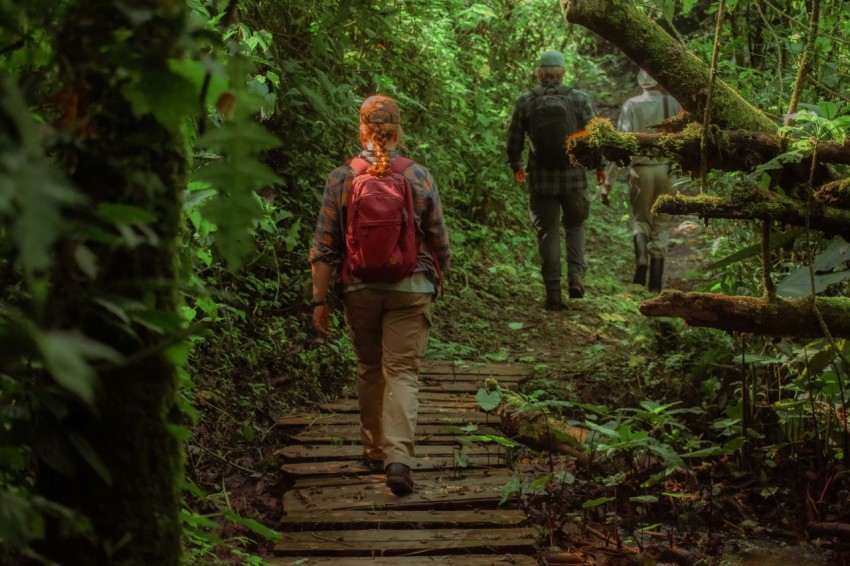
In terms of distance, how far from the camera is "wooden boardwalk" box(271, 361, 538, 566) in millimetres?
3938

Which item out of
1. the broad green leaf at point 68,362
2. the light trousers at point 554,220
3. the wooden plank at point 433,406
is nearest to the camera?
the broad green leaf at point 68,362

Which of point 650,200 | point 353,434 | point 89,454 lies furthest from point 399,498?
point 650,200

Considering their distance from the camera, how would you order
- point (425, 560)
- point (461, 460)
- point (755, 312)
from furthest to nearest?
point (461, 460), point (755, 312), point (425, 560)

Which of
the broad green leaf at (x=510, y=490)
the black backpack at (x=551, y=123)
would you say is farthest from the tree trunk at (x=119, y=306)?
the black backpack at (x=551, y=123)

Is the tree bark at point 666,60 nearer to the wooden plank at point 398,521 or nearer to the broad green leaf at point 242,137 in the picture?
the wooden plank at point 398,521

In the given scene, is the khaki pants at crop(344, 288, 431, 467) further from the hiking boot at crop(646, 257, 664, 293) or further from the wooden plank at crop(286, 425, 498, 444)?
the hiking boot at crop(646, 257, 664, 293)

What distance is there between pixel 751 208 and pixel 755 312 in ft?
1.61

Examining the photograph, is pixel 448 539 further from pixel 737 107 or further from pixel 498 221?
pixel 498 221

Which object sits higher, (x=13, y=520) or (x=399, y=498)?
(x=13, y=520)

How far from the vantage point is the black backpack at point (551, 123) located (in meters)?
8.97

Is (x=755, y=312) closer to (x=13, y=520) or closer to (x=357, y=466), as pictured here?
(x=357, y=466)

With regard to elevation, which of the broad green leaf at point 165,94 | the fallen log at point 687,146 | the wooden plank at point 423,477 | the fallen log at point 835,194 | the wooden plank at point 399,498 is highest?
the fallen log at point 687,146

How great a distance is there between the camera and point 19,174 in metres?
1.08

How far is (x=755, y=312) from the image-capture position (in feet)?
13.2
